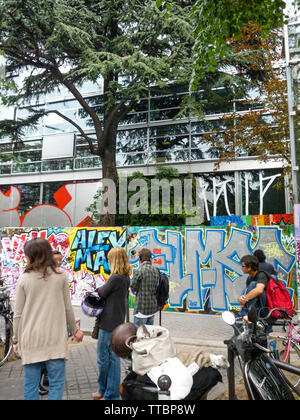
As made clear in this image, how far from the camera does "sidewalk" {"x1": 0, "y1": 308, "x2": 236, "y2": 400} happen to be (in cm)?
438

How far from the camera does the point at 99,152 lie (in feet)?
55.5

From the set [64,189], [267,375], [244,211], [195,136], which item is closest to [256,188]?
[244,211]

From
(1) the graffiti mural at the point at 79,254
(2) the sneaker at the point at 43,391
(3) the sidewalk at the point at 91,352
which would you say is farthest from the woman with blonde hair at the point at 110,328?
(1) the graffiti mural at the point at 79,254

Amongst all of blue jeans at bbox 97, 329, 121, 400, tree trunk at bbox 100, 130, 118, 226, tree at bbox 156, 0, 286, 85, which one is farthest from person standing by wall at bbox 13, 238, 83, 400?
tree trunk at bbox 100, 130, 118, 226

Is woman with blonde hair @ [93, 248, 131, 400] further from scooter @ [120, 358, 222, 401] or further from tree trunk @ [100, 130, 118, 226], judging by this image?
tree trunk @ [100, 130, 118, 226]

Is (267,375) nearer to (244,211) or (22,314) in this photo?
(22,314)

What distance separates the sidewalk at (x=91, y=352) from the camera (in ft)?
14.4

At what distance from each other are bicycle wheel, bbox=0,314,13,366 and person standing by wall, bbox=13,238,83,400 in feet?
8.72

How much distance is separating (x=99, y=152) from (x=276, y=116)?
27.7 feet

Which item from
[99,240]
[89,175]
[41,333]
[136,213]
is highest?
[89,175]

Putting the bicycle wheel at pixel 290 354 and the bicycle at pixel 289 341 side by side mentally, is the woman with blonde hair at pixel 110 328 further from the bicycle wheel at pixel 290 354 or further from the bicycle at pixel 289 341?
the bicycle wheel at pixel 290 354

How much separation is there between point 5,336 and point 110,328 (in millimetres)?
2482

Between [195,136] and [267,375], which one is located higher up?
[195,136]

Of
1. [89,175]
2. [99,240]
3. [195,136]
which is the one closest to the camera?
[99,240]
